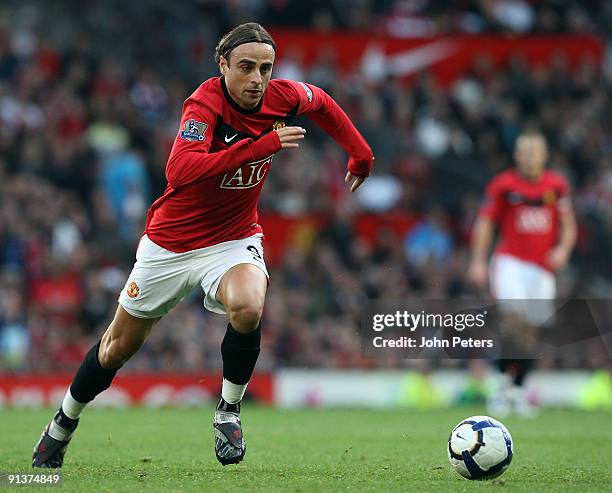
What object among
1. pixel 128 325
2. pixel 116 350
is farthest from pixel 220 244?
pixel 116 350

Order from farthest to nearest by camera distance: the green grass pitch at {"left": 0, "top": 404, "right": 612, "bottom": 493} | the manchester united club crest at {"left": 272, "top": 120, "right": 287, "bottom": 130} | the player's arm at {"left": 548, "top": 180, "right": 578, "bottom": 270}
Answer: the player's arm at {"left": 548, "top": 180, "right": 578, "bottom": 270}, the manchester united club crest at {"left": 272, "top": 120, "right": 287, "bottom": 130}, the green grass pitch at {"left": 0, "top": 404, "right": 612, "bottom": 493}

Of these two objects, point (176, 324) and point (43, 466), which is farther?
point (176, 324)

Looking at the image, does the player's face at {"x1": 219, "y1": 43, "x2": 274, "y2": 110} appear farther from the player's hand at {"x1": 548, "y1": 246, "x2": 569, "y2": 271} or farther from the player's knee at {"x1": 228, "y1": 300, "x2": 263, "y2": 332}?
the player's hand at {"x1": 548, "y1": 246, "x2": 569, "y2": 271}

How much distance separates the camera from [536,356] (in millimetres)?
13797

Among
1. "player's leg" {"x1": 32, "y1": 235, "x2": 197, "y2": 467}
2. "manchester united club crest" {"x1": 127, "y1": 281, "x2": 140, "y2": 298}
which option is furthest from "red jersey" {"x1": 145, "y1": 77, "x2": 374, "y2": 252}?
"manchester united club crest" {"x1": 127, "y1": 281, "x2": 140, "y2": 298}

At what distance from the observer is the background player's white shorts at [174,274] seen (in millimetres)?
6906

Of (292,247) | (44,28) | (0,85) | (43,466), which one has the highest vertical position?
(44,28)

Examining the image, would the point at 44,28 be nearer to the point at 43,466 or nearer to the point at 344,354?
the point at 344,354

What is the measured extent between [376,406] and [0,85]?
23.2ft

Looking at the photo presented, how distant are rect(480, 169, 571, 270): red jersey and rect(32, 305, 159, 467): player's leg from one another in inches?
247

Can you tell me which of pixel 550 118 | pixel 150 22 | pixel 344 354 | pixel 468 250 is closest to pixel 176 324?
pixel 344 354

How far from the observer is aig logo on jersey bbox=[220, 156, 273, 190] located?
6719mm

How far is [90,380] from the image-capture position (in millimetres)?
7055

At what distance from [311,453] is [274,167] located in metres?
9.69
